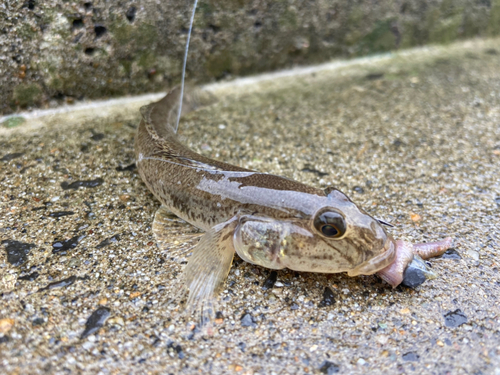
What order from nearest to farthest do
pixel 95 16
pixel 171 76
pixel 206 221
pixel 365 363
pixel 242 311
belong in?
pixel 365 363 < pixel 242 311 < pixel 206 221 < pixel 95 16 < pixel 171 76

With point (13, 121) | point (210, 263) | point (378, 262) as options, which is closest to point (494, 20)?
point (378, 262)

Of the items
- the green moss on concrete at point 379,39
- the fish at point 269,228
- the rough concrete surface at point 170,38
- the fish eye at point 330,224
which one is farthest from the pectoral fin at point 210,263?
the green moss on concrete at point 379,39

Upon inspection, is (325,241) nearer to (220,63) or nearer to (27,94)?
(220,63)

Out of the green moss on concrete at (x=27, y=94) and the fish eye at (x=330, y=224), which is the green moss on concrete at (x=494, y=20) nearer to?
the fish eye at (x=330, y=224)

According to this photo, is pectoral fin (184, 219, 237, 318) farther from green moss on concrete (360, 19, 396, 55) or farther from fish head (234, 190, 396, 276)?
green moss on concrete (360, 19, 396, 55)

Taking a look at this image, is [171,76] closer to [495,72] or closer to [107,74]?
[107,74]

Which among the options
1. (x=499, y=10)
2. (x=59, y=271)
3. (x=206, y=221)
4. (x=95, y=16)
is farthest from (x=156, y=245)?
(x=499, y=10)
